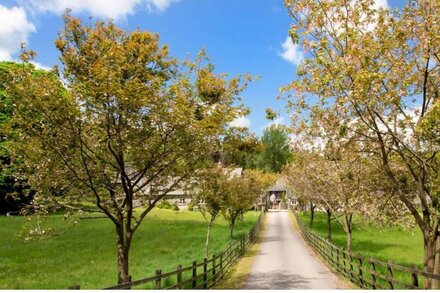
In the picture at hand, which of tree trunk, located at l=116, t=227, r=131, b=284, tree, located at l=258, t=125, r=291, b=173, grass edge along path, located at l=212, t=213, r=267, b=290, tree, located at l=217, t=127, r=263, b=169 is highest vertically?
tree, located at l=258, t=125, r=291, b=173

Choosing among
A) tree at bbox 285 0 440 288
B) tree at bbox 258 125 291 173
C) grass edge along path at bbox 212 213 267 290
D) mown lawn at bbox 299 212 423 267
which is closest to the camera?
tree at bbox 285 0 440 288

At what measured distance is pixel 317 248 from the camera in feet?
105

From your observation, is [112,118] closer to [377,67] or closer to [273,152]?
[377,67]

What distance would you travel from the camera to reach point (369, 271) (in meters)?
16.5

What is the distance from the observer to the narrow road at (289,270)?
19.0 metres

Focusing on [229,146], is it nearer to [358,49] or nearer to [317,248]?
[358,49]

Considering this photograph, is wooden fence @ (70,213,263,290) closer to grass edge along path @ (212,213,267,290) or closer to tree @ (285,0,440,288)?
grass edge along path @ (212,213,267,290)

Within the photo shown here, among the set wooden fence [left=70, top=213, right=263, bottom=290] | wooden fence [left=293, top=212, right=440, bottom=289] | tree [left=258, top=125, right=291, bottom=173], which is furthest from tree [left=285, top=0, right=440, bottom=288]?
tree [left=258, top=125, right=291, bottom=173]

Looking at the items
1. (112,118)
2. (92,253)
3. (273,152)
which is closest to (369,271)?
(112,118)

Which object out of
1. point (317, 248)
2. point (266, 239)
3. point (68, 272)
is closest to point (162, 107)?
point (68, 272)

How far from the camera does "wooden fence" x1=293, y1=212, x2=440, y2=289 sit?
524 inches

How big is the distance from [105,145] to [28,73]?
10.6 ft

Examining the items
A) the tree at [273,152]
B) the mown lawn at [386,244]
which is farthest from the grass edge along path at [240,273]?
the tree at [273,152]

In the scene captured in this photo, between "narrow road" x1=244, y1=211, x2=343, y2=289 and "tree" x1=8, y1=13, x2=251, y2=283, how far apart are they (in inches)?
277
